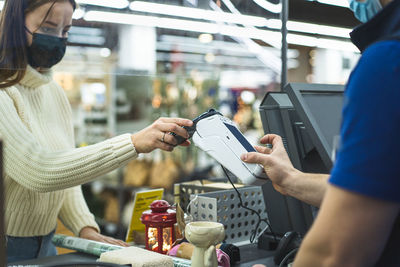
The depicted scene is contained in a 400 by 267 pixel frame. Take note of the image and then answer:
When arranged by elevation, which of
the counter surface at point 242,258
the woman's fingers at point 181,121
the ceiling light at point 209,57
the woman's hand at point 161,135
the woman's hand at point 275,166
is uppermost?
the ceiling light at point 209,57

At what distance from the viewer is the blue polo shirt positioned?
Answer: 0.76m

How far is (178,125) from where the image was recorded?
61.3 inches

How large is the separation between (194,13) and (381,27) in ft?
4.81

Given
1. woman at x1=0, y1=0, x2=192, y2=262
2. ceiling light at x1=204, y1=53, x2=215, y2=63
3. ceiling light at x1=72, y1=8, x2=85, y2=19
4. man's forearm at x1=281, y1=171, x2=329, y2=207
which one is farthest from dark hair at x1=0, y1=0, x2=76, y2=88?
ceiling light at x1=204, y1=53, x2=215, y2=63

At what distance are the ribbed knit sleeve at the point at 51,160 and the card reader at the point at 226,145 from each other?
1.23 ft

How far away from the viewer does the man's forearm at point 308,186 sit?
4.23ft

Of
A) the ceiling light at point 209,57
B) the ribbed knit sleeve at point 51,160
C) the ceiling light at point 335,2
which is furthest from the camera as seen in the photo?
the ceiling light at point 209,57

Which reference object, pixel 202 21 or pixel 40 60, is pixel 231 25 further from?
pixel 40 60

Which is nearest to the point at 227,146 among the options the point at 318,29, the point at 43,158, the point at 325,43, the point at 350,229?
the point at 350,229

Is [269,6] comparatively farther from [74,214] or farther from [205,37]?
[74,214]

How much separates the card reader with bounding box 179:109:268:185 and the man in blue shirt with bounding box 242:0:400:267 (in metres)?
0.51

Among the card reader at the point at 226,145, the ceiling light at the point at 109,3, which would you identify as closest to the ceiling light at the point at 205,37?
the ceiling light at the point at 109,3

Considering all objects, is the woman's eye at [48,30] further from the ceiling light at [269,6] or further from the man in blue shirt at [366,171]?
the man in blue shirt at [366,171]

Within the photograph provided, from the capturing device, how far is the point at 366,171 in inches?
29.9
